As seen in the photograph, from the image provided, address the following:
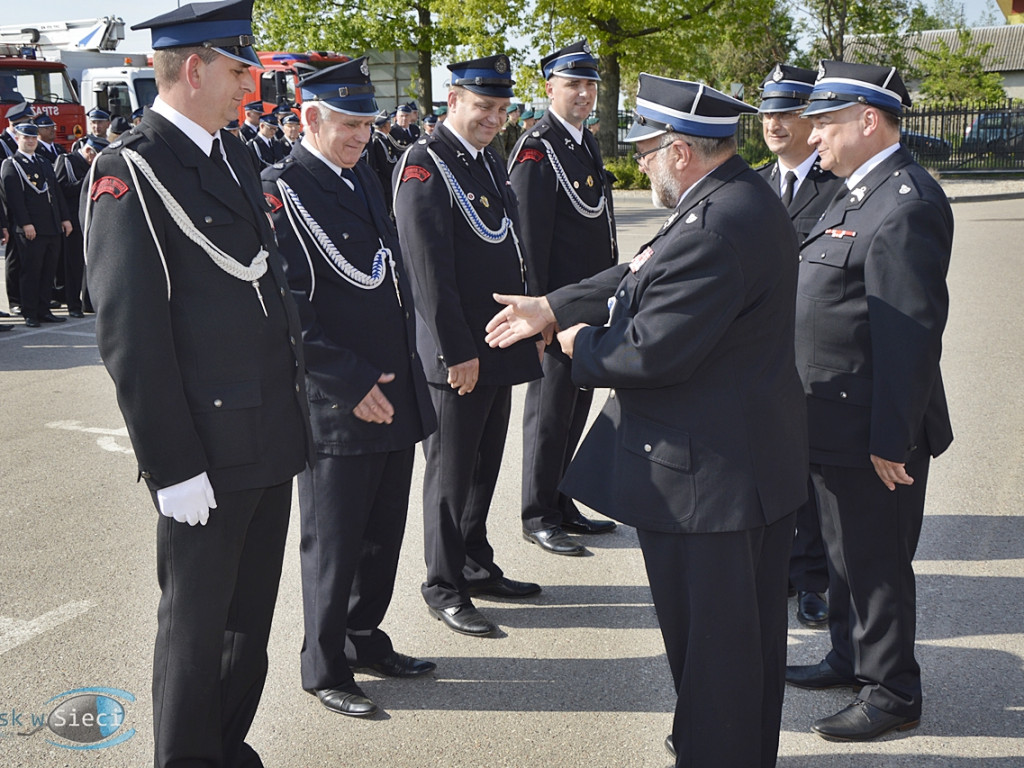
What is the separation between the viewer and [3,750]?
127 inches

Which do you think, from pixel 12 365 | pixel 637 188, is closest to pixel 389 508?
pixel 12 365

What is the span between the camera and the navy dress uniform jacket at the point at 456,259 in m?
3.98

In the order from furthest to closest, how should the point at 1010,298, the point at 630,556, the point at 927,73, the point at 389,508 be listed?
the point at 927,73
the point at 1010,298
the point at 630,556
the point at 389,508

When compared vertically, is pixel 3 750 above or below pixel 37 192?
below

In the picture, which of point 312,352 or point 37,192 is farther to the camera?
point 37,192

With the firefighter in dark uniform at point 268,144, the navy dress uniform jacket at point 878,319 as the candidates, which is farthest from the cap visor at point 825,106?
the firefighter in dark uniform at point 268,144

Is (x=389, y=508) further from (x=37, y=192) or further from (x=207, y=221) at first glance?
(x=37, y=192)

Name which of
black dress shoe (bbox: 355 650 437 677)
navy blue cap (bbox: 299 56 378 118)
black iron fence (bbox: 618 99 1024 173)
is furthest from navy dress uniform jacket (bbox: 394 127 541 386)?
black iron fence (bbox: 618 99 1024 173)

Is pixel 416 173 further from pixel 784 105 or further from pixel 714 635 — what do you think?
pixel 714 635

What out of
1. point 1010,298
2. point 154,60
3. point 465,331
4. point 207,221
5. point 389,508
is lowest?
point 1010,298

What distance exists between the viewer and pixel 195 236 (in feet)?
8.69

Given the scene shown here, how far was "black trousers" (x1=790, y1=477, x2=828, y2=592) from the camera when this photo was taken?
4355 mm

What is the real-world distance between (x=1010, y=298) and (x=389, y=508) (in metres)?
9.34

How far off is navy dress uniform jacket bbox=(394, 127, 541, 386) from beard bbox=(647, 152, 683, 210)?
51.6 inches
